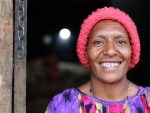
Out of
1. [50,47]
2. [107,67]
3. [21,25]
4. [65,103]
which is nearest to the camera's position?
[21,25]


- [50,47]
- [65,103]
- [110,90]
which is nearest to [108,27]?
[110,90]

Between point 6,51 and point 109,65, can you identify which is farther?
point 109,65

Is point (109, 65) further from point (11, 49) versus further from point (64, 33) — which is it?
point (64, 33)

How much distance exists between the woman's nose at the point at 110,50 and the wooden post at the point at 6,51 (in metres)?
0.51

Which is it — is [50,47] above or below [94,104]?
above

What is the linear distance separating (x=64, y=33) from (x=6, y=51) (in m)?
5.94

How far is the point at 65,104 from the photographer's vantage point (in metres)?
2.58

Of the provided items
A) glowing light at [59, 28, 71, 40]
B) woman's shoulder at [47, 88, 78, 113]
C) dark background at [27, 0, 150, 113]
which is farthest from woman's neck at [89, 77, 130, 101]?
glowing light at [59, 28, 71, 40]

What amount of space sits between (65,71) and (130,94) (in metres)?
5.11

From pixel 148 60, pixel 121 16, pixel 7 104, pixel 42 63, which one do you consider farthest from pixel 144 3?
pixel 42 63

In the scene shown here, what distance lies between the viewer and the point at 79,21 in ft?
26.3

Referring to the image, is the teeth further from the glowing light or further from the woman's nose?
the glowing light

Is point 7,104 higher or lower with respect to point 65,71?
lower

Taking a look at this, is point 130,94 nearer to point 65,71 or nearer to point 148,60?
point 148,60
